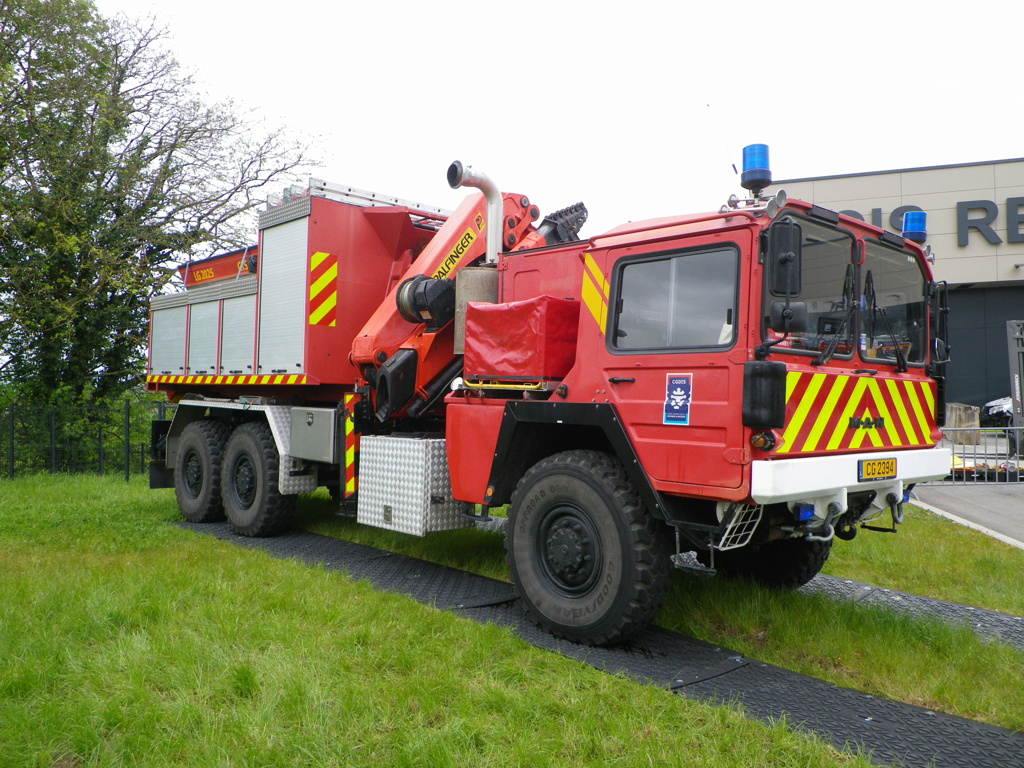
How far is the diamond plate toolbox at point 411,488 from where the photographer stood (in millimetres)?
5754

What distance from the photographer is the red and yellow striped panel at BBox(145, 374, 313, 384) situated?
718 centimetres

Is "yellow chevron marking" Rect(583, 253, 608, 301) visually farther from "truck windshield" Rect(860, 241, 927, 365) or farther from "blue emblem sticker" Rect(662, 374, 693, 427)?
"truck windshield" Rect(860, 241, 927, 365)

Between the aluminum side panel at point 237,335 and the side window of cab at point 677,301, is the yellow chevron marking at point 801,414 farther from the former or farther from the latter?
the aluminum side panel at point 237,335

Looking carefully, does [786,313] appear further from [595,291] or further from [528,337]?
[528,337]

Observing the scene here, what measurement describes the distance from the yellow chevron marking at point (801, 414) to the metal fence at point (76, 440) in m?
11.7

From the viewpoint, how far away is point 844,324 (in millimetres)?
4297

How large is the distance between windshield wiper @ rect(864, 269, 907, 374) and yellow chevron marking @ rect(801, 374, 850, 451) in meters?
0.56

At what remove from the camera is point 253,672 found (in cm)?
372

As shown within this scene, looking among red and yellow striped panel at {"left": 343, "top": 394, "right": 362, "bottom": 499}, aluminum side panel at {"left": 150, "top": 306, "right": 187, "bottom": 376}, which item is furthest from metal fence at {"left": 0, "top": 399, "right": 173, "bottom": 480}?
red and yellow striped panel at {"left": 343, "top": 394, "right": 362, "bottom": 499}

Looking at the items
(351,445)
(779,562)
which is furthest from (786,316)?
(351,445)

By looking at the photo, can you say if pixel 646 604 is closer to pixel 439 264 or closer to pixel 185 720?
pixel 185 720

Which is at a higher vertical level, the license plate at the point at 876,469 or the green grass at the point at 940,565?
the license plate at the point at 876,469

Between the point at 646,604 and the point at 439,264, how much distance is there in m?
3.33

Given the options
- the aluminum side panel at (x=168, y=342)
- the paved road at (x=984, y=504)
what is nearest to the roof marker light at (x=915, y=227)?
the paved road at (x=984, y=504)
